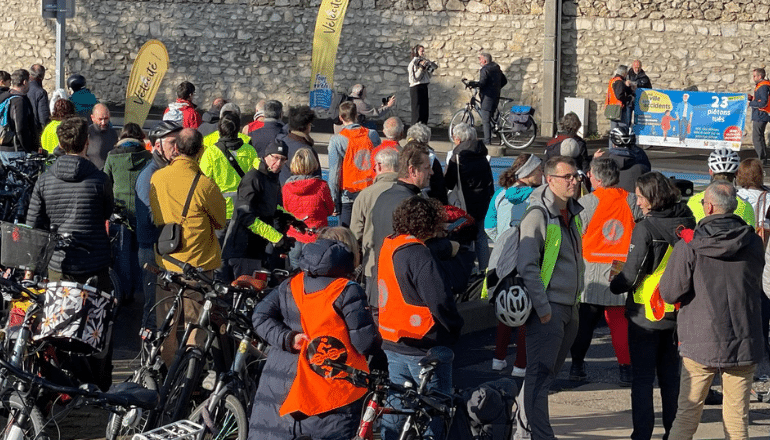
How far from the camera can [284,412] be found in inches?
209

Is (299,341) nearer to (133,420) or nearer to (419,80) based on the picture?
(133,420)

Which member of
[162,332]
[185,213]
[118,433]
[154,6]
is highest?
[154,6]

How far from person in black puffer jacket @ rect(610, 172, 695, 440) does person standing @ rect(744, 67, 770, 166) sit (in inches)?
551

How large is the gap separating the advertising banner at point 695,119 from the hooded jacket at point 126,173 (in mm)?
11139

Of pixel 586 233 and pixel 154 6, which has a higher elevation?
pixel 154 6

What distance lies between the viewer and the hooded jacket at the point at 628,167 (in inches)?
409

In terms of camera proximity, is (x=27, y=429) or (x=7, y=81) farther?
(x=7, y=81)

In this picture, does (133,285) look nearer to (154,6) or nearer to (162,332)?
(162,332)

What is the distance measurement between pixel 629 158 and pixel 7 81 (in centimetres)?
737

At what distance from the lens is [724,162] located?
27.8ft

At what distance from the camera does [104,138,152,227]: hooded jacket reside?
9539mm

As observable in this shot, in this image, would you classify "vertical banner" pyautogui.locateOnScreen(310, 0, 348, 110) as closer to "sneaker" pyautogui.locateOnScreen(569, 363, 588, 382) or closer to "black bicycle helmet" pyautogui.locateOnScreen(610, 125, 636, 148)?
"black bicycle helmet" pyautogui.locateOnScreen(610, 125, 636, 148)

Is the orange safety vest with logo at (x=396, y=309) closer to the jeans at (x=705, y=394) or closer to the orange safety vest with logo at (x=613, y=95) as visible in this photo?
the jeans at (x=705, y=394)

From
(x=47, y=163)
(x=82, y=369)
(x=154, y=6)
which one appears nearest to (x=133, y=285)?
(x=47, y=163)
